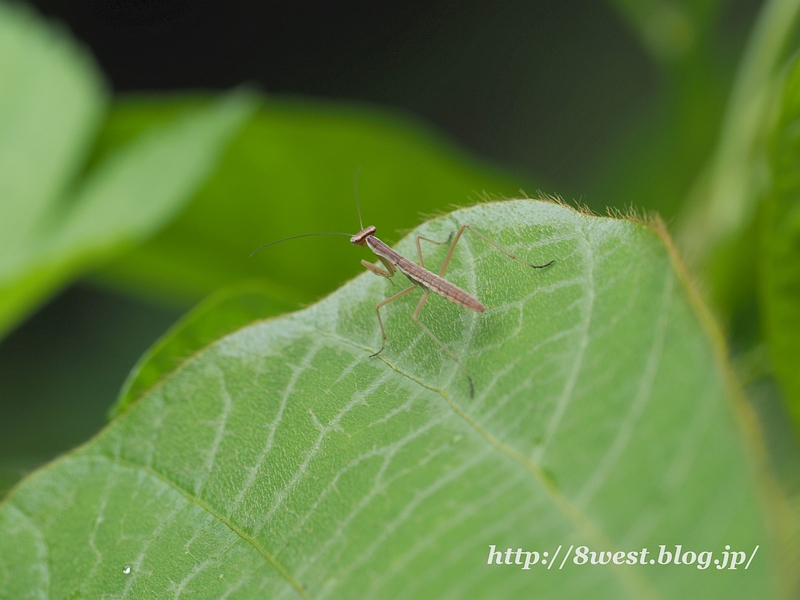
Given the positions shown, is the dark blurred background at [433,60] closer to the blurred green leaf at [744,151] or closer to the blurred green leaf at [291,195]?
the blurred green leaf at [291,195]

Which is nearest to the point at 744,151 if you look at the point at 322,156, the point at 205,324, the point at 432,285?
the point at 432,285

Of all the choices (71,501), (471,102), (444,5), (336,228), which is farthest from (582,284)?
(444,5)

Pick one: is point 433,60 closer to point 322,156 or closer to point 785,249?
point 322,156

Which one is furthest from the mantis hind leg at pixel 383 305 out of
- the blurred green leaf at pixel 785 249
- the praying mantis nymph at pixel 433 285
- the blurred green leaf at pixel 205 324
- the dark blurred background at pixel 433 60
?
the dark blurred background at pixel 433 60

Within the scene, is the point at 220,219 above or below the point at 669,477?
above

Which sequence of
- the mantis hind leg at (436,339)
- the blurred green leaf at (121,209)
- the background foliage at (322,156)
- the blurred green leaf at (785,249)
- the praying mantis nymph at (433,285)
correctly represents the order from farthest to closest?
the blurred green leaf at (121,209) → the background foliage at (322,156) → the blurred green leaf at (785,249) → the praying mantis nymph at (433,285) → the mantis hind leg at (436,339)

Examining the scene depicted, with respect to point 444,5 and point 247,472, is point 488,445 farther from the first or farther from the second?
point 444,5
